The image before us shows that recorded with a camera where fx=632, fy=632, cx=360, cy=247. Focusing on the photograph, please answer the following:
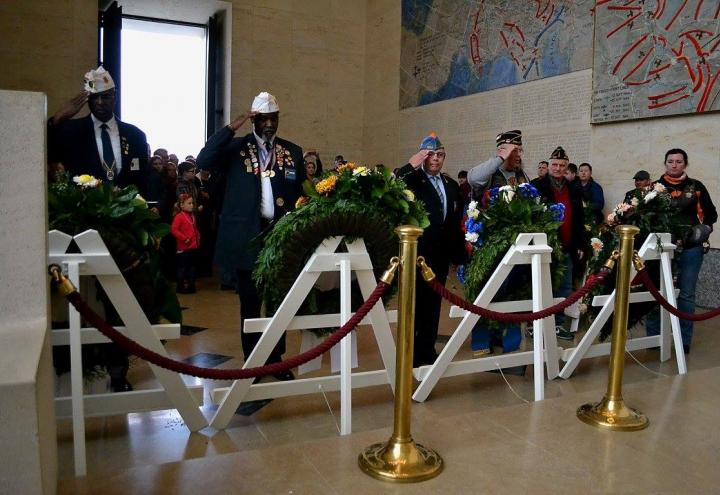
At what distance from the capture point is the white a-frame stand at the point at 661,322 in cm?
465

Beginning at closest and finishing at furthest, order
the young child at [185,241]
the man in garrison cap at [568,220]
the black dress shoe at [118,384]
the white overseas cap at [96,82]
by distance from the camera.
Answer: the black dress shoe at [118,384] < the white overseas cap at [96,82] < the man in garrison cap at [568,220] < the young child at [185,241]

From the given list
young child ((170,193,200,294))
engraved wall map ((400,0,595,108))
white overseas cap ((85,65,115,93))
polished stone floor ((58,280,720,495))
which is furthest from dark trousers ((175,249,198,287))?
engraved wall map ((400,0,595,108))

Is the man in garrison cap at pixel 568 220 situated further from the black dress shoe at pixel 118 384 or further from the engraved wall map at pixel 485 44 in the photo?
the engraved wall map at pixel 485 44

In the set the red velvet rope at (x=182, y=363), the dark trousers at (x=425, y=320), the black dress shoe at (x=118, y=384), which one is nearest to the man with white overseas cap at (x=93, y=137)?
the black dress shoe at (x=118, y=384)

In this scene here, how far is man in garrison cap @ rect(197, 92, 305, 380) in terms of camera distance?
14.2 ft

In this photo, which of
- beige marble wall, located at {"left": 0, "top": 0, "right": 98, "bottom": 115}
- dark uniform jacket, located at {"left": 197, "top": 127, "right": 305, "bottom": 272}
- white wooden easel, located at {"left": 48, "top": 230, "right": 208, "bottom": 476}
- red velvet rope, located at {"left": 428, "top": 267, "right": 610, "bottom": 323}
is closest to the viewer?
white wooden easel, located at {"left": 48, "top": 230, "right": 208, "bottom": 476}

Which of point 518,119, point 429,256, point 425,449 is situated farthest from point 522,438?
point 518,119

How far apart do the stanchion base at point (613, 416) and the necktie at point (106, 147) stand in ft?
12.0

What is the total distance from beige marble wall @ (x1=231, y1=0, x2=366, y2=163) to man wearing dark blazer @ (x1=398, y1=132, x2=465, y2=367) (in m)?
10.8

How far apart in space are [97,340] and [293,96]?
12832mm

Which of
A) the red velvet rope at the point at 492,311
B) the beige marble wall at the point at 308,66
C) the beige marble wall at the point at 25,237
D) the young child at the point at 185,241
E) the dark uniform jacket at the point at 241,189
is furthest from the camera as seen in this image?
the beige marble wall at the point at 308,66

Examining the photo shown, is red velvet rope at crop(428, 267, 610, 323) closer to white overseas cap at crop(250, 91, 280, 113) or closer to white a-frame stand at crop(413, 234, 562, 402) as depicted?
white a-frame stand at crop(413, 234, 562, 402)

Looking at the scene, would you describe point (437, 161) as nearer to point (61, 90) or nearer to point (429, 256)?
point (429, 256)

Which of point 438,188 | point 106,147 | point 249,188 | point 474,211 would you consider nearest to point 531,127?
point 438,188
